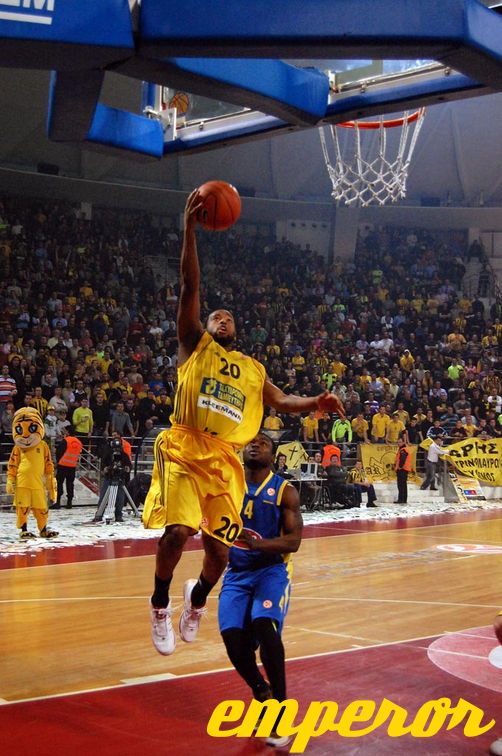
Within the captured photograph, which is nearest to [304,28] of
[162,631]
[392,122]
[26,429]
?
[162,631]

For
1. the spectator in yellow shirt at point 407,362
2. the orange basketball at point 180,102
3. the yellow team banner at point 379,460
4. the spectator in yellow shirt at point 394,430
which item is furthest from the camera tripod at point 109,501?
the spectator in yellow shirt at point 407,362

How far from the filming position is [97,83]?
4941mm

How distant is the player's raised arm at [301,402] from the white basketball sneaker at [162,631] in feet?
4.13

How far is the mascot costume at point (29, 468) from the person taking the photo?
1159 centimetres

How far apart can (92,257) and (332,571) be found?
1614 cm

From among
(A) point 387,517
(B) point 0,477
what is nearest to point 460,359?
(A) point 387,517

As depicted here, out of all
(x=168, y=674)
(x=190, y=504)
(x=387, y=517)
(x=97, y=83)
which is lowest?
(x=387, y=517)

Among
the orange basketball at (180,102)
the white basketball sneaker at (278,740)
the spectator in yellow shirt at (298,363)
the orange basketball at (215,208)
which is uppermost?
the orange basketball at (180,102)

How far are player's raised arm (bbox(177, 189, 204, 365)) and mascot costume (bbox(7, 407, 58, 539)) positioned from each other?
749 cm

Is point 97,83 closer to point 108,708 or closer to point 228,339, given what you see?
point 228,339

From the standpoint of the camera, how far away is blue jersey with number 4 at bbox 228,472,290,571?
4.76 metres

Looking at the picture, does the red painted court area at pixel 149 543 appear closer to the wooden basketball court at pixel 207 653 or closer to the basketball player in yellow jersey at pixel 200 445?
the wooden basketball court at pixel 207 653

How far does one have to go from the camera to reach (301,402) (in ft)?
15.7

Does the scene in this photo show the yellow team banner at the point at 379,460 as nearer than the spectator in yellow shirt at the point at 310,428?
Yes
